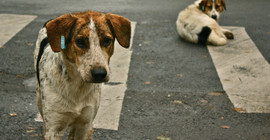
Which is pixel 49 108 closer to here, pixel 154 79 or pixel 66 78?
pixel 66 78

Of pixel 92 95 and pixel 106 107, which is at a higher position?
pixel 92 95

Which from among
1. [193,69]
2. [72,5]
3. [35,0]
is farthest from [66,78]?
[35,0]

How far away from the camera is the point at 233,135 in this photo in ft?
19.8

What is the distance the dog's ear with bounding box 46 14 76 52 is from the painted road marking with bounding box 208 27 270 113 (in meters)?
3.67

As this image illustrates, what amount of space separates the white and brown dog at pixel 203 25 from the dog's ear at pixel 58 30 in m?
6.31

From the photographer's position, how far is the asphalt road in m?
6.09

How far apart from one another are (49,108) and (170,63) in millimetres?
4662

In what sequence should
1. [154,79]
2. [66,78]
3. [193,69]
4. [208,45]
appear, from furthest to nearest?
1. [208,45]
2. [193,69]
3. [154,79]
4. [66,78]

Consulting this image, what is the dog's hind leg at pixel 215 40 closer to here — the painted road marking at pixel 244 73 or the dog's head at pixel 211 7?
the painted road marking at pixel 244 73

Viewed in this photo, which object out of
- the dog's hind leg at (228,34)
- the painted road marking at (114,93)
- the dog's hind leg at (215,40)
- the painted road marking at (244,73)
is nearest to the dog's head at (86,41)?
the painted road marking at (114,93)

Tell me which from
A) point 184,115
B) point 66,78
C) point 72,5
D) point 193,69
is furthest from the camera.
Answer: point 72,5

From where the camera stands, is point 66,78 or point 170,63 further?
point 170,63

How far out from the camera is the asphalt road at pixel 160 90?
6086 mm

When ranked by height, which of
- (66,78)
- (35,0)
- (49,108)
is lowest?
(35,0)
